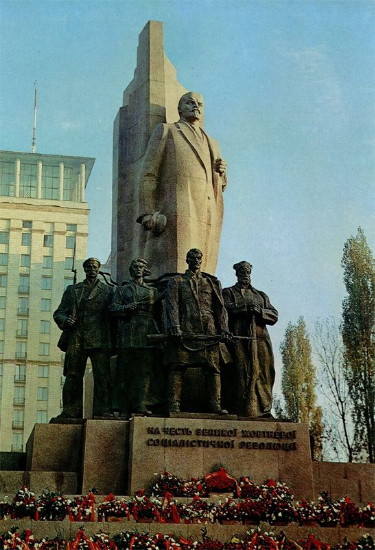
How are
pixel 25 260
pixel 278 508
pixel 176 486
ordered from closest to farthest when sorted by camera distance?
1. pixel 278 508
2. pixel 176 486
3. pixel 25 260

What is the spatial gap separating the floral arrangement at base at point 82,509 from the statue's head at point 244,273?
5.64 metres

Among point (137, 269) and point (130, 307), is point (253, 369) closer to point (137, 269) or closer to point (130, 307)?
point (130, 307)

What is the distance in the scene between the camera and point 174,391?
52.5 ft

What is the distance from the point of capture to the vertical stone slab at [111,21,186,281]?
20609 mm

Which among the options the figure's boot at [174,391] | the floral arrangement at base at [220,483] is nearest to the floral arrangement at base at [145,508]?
the floral arrangement at base at [220,483]

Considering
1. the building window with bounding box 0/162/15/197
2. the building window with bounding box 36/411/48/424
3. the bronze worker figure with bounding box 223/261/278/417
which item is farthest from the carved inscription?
the building window with bounding box 0/162/15/197

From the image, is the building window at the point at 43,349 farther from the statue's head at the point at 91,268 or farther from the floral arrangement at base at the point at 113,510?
the floral arrangement at base at the point at 113,510

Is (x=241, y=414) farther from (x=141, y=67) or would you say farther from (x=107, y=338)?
(x=141, y=67)

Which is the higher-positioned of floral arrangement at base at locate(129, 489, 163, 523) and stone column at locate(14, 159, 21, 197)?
stone column at locate(14, 159, 21, 197)

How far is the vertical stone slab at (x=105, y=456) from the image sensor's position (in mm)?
14938

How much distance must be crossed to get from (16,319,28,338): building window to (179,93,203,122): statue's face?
4179cm

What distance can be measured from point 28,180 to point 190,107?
141 feet

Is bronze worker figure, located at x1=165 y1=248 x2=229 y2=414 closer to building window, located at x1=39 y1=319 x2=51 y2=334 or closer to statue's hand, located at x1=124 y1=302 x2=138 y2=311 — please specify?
statue's hand, located at x1=124 y1=302 x2=138 y2=311

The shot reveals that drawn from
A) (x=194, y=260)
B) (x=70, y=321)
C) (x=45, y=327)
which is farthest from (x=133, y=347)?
(x=45, y=327)
